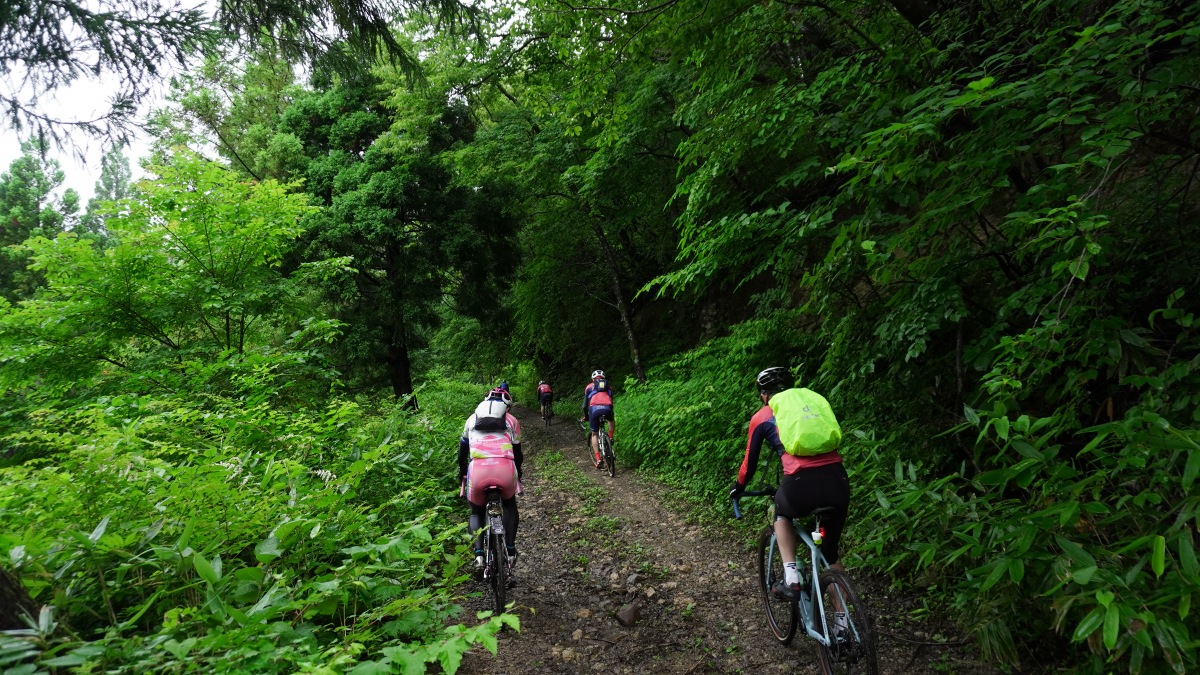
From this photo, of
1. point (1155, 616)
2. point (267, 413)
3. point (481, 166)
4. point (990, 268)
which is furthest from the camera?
point (481, 166)

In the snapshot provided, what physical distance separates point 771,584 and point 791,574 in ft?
2.64

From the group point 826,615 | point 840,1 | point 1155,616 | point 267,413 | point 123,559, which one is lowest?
point 826,615

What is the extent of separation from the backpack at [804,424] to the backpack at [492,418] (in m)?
2.49

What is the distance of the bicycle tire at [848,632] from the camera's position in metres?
2.76

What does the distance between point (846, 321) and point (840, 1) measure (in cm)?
303

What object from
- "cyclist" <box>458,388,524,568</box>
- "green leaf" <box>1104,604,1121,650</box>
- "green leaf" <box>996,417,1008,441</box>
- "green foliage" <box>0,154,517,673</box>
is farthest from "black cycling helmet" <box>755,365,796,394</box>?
"cyclist" <box>458,388,524,568</box>

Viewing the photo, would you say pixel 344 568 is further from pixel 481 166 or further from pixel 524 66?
pixel 481 166

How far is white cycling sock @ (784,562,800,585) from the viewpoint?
3.25 metres

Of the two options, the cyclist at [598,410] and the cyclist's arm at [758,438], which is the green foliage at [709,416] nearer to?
the cyclist at [598,410]

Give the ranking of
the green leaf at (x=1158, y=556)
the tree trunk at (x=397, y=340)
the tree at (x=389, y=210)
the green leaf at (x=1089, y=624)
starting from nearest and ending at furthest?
the green leaf at (x=1158, y=556) < the green leaf at (x=1089, y=624) < the tree at (x=389, y=210) < the tree trunk at (x=397, y=340)

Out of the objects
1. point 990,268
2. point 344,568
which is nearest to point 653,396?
point 990,268

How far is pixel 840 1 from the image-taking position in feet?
16.0

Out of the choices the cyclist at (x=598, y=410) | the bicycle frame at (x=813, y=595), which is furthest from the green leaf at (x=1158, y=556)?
the cyclist at (x=598, y=410)

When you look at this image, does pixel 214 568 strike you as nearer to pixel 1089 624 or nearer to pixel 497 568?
pixel 497 568
